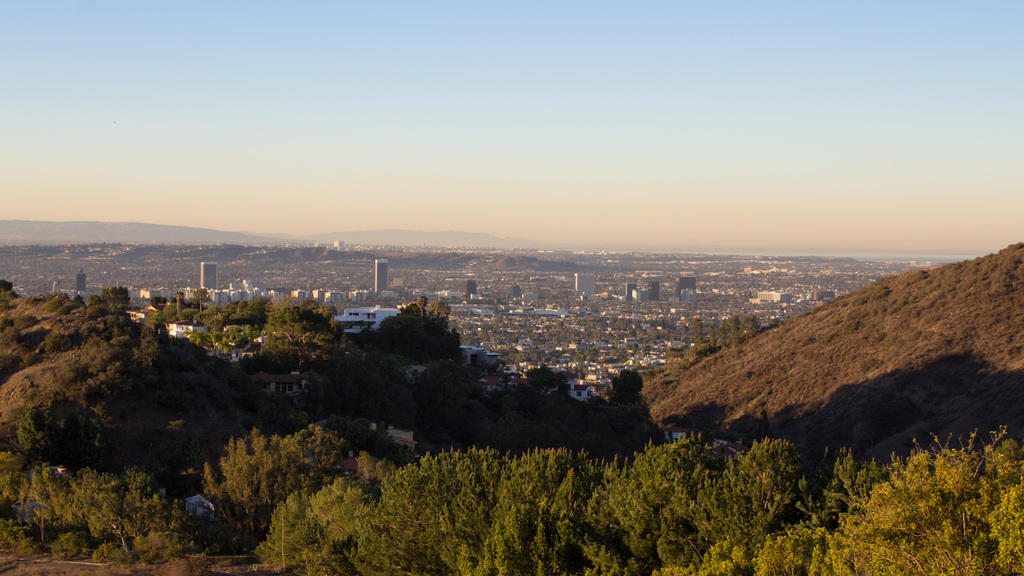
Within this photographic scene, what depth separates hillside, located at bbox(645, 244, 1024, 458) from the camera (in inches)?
1153

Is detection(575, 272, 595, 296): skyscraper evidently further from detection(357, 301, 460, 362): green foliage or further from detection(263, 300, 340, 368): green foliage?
detection(263, 300, 340, 368): green foliage

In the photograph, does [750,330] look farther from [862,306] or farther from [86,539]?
[86,539]

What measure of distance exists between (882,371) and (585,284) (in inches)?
4136

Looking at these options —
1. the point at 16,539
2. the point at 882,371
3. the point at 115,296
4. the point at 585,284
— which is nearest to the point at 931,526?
the point at 16,539

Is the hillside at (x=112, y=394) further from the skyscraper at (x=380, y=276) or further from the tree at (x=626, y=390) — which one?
the skyscraper at (x=380, y=276)

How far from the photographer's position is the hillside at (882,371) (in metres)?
29.3

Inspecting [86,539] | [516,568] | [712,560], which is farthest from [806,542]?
[86,539]

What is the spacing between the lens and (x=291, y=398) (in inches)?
998

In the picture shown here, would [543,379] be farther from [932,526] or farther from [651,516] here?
[932,526]

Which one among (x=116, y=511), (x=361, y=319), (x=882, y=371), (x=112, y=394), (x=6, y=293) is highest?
(x=6, y=293)

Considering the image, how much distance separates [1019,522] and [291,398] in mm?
20924

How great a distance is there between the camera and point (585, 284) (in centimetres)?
13862

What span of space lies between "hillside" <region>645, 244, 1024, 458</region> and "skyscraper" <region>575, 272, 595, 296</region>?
291ft

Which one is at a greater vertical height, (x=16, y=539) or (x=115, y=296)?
(x=115, y=296)
